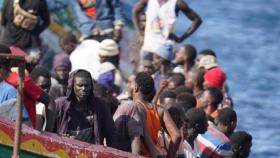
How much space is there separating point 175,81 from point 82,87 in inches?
192

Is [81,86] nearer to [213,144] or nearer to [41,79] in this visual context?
[41,79]

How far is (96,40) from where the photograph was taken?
72.8ft

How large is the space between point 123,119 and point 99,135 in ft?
0.93

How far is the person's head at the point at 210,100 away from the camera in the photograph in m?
19.0

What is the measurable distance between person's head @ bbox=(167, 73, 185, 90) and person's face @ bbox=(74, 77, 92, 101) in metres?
4.67

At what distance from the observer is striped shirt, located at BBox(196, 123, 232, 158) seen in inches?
666

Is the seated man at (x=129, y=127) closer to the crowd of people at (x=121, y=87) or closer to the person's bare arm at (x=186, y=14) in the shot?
the crowd of people at (x=121, y=87)

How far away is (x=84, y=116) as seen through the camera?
15.2 metres

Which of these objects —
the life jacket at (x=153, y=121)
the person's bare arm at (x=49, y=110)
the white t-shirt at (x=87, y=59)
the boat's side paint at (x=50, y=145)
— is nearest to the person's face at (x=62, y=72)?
the white t-shirt at (x=87, y=59)

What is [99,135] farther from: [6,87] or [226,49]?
[226,49]

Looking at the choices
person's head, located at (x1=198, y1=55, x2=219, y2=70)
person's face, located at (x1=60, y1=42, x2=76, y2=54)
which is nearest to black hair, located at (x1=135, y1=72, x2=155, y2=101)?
person's head, located at (x1=198, y1=55, x2=219, y2=70)

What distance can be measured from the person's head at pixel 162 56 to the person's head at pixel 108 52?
29.1 inches

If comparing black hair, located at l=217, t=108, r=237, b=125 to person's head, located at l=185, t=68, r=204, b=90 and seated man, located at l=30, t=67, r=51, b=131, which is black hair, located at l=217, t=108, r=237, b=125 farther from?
person's head, located at l=185, t=68, r=204, b=90

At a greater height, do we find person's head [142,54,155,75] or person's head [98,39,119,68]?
person's head [98,39,119,68]
